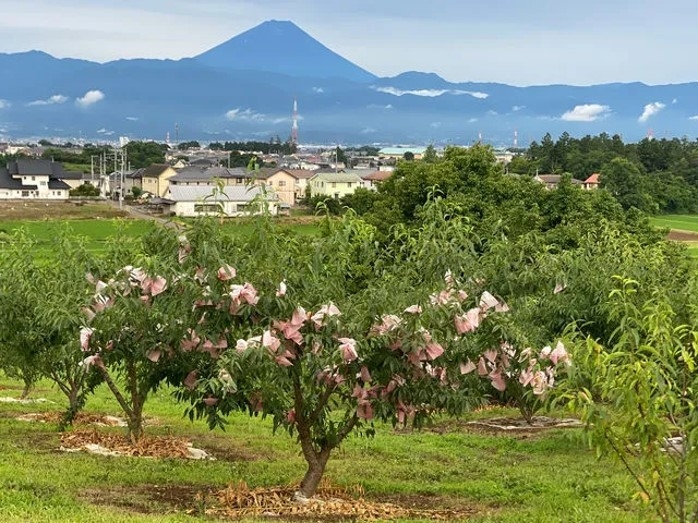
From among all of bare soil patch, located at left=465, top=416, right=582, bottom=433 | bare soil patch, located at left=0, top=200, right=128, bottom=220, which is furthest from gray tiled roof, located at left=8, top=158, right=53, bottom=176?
bare soil patch, located at left=465, top=416, right=582, bottom=433

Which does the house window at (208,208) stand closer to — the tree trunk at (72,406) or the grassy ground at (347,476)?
the grassy ground at (347,476)

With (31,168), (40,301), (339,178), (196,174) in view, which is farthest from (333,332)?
(31,168)

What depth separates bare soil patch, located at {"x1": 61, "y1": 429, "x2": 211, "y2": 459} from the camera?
41.1ft

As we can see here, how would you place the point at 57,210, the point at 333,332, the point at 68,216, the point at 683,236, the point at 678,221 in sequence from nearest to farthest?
1. the point at 333,332
2. the point at 683,236
3. the point at 68,216
4. the point at 678,221
5. the point at 57,210

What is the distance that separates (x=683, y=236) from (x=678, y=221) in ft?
46.9

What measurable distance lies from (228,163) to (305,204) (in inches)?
1846

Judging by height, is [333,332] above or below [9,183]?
above

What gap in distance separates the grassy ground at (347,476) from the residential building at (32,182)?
99.3 meters

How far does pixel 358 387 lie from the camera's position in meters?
8.66

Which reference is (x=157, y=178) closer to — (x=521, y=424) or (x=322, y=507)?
(x=521, y=424)

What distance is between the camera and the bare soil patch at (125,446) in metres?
12.5

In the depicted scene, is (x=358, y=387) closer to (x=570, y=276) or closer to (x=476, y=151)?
(x=570, y=276)

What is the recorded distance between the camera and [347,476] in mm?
11297

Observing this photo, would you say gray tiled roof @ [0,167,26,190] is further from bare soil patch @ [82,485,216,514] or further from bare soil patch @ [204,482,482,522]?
bare soil patch @ [204,482,482,522]
